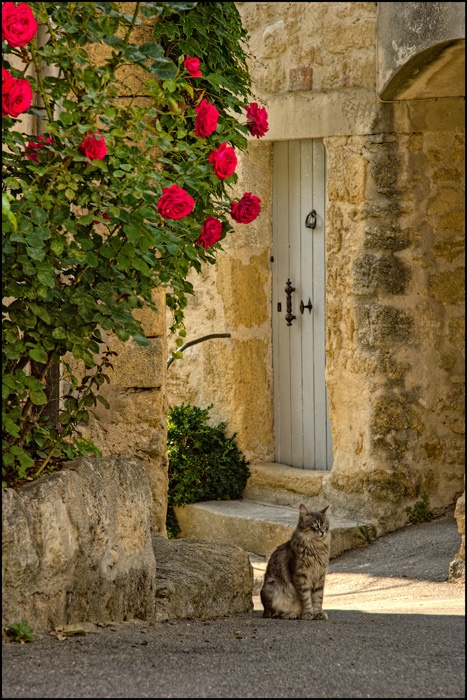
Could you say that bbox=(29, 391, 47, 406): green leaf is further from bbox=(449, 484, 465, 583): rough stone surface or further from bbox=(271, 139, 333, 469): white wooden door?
bbox=(271, 139, 333, 469): white wooden door

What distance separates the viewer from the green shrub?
7.81 metres

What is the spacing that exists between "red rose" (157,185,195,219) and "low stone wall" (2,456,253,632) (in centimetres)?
91

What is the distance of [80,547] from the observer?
3371 mm

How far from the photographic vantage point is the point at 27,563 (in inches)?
122

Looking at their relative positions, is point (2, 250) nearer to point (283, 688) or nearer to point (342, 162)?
point (283, 688)

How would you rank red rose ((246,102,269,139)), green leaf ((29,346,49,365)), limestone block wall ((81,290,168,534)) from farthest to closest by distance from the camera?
limestone block wall ((81,290,168,534)) < red rose ((246,102,269,139)) < green leaf ((29,346,49,365))

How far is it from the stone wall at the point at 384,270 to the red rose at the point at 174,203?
156 inches

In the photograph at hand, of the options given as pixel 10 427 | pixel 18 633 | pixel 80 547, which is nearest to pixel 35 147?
pixel 10 427

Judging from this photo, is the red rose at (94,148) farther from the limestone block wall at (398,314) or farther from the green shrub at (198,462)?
the green shrub at (198,462)

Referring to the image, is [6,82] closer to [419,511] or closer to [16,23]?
[16,23]

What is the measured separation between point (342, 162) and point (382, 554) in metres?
2.66

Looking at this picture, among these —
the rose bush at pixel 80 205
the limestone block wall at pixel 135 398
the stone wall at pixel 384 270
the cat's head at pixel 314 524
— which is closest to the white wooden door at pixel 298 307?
the stone wall at pixel 384 270

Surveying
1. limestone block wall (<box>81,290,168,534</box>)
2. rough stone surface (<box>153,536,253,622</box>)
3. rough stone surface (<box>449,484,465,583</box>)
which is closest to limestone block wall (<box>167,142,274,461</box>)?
rough stone surface (<box>449,484,465,583</box>)

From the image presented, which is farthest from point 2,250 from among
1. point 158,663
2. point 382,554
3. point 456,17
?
point 382,554
